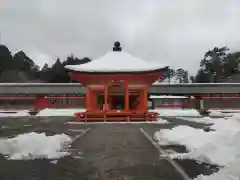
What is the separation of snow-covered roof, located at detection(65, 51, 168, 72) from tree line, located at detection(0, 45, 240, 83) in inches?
1714

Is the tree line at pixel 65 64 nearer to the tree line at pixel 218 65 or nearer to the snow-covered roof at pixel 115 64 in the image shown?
the tree line at pixel 218 65

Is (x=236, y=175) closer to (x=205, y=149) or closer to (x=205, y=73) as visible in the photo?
(x=205, y=149)

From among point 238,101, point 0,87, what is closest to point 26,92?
point 0,87

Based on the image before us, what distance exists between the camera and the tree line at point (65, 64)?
254 ft

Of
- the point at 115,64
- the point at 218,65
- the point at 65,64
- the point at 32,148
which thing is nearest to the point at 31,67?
the point at 65,64

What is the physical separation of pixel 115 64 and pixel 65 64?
192 ft

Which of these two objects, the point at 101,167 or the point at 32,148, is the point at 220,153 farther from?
the point at 32,148

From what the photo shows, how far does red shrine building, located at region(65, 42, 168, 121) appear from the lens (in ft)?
89.8

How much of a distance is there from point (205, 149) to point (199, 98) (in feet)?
127

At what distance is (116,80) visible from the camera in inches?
1120

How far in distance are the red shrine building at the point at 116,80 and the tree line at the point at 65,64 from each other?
1755 inches

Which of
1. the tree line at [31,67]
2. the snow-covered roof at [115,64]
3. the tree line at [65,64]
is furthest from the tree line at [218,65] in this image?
the snow-covered roof at [115,64]

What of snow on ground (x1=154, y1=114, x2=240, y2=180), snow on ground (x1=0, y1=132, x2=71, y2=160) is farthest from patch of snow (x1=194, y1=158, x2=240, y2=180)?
snow on ground (x1=0, y1=132, x2=71, y2=160)

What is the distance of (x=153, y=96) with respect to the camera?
55750 millimetres
